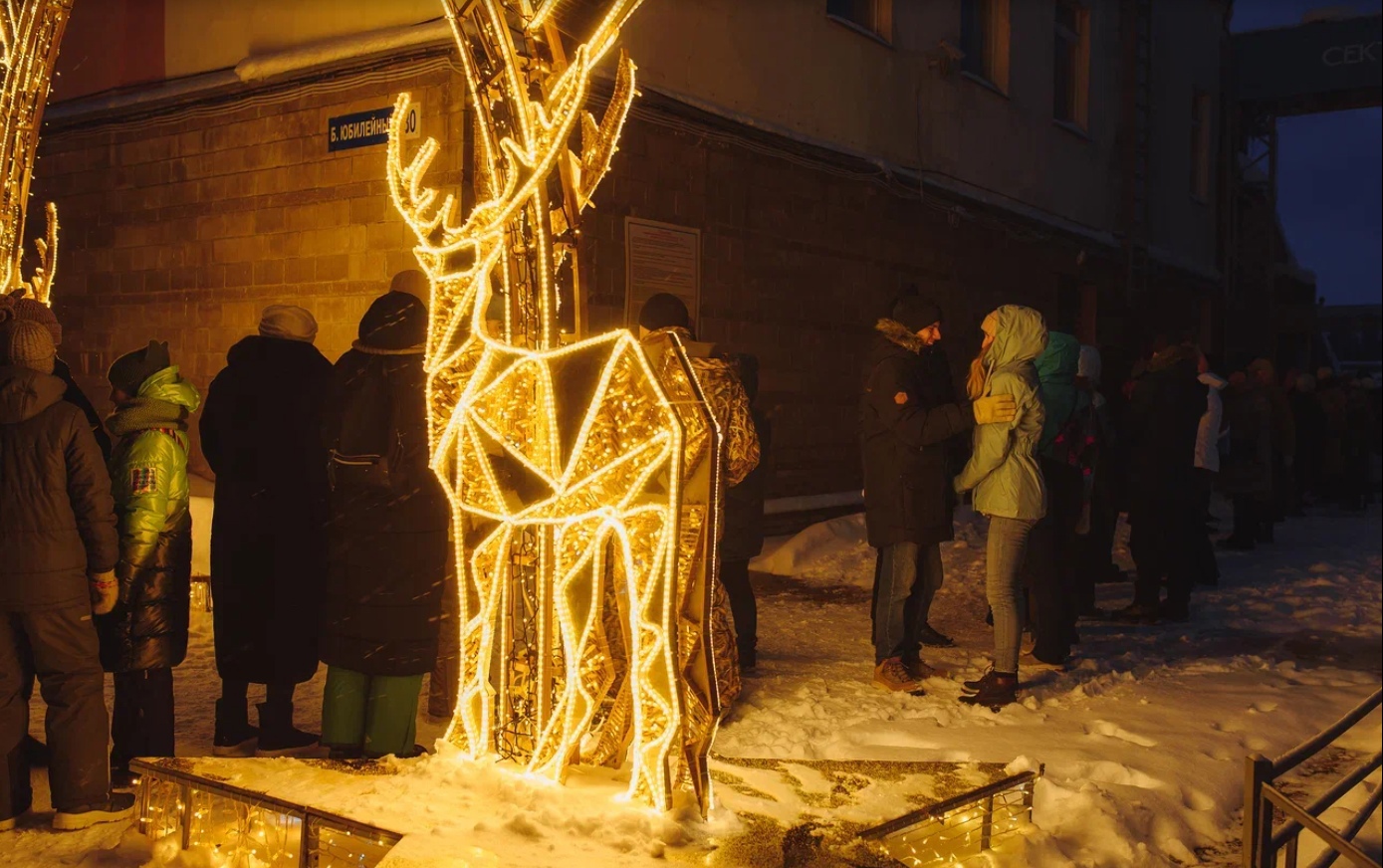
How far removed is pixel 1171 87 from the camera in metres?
19.3

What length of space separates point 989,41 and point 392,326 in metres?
11.9

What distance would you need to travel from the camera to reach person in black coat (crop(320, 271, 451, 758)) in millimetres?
4352

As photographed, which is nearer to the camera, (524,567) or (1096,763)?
(524,567)

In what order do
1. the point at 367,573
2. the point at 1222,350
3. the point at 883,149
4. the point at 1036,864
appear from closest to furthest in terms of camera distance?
1. the point at 1036,864
2. the point at 367,573
3. the point at 883,149
4. the point at 1222,350

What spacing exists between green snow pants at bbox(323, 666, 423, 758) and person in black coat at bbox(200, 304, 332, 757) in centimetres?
48

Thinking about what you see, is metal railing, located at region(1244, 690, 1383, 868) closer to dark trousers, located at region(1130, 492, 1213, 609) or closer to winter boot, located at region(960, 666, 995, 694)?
winter boot, located at region(960, 666, 995, 694)

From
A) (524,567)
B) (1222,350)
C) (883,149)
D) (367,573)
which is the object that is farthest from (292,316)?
(1222,350)

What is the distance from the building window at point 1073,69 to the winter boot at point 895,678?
41.0 feet

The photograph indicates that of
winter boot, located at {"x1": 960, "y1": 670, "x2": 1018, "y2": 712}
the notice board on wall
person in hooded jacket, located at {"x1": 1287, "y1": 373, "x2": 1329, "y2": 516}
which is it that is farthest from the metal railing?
person in hooded jacket, located at {"x1": 1287, "y1": 373, "x2": 1329, "y2": 516}

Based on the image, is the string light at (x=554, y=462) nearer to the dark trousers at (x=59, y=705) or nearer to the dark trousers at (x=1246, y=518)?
the dark trousers at (x=59, y=705)


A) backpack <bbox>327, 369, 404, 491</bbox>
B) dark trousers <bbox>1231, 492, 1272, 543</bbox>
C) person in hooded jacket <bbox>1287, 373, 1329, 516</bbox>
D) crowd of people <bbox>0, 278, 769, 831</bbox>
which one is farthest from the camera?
person in hooded jacket <bbox>1287, 373, 1329, 516</bbox>

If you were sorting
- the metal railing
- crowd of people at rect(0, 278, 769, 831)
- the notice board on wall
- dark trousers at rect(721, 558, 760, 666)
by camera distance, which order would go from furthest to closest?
the notice board on wall, dark trousers at rect(721, 558, 760, 666), crowd of people at rect(0, 278, 769, 831), the metal railing

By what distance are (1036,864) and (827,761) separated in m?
0.86

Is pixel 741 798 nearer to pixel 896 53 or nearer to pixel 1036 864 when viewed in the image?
pixel 1036 864
